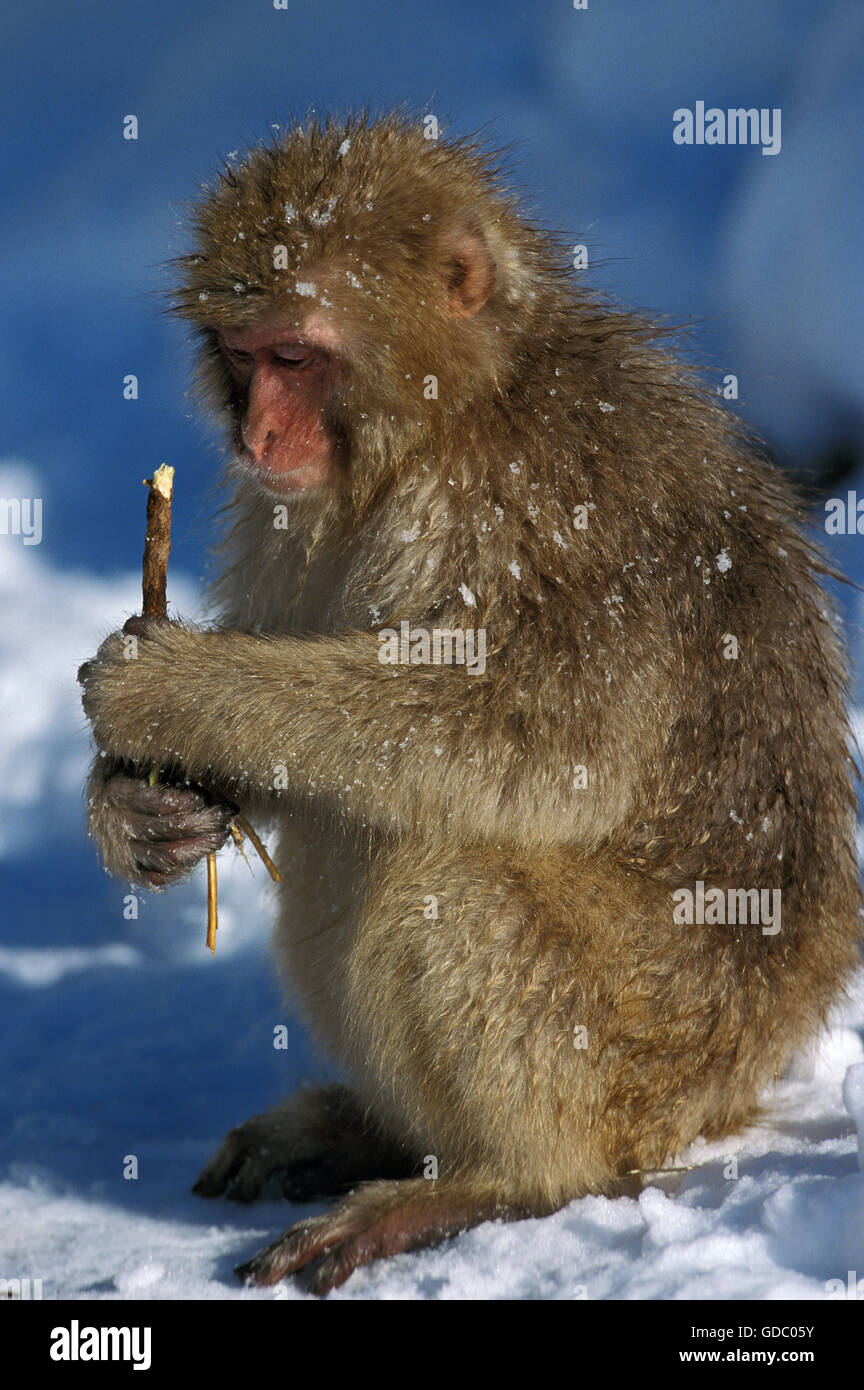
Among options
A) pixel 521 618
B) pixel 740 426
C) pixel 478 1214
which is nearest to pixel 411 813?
pixel 521 618

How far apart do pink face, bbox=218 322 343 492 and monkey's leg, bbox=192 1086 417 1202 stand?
273 cm

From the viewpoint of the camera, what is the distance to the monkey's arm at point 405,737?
14.9 feet

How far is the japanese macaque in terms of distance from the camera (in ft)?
15.0

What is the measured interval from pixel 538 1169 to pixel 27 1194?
227cm

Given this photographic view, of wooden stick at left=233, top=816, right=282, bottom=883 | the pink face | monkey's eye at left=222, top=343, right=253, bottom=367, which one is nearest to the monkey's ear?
the pink face

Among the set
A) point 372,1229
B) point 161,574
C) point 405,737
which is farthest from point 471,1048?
point 161,574

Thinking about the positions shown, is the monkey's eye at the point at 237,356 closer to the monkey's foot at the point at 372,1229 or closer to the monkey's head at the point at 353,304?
the monkey's head at the point at 353,304

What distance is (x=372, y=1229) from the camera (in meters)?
4.64

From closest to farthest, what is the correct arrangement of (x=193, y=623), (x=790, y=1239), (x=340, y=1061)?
(x=790, y=1239)
(x=193, y=623)
(x=340, y=1061)

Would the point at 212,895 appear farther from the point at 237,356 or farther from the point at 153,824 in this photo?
the point at 237,356

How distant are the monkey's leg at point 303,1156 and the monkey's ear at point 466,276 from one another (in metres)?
3.27

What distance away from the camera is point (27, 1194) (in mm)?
5645

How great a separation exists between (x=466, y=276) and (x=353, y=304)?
0.45 metres

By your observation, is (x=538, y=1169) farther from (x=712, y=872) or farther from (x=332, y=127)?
(x=332, y=127)
